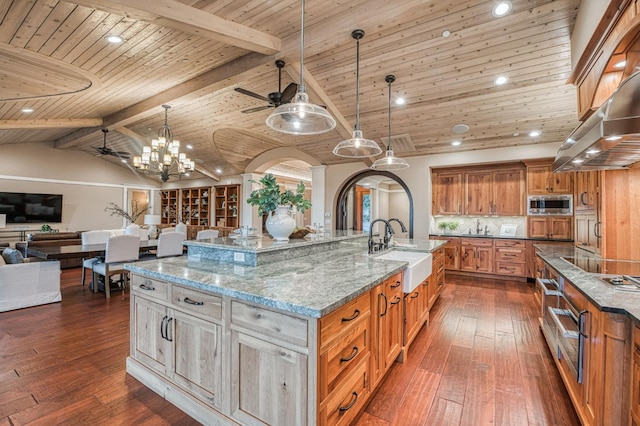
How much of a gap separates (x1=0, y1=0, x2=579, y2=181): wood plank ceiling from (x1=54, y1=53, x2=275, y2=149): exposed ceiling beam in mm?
20

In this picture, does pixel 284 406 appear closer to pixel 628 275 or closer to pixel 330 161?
pixel 628 275

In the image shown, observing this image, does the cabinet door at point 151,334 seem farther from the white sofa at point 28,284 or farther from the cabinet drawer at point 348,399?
the white sofa at point 28,284

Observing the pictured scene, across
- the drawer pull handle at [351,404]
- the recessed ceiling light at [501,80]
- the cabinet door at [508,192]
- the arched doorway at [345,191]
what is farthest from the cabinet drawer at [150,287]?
the cabinet door at [508,192]

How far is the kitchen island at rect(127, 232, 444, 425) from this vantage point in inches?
52.8

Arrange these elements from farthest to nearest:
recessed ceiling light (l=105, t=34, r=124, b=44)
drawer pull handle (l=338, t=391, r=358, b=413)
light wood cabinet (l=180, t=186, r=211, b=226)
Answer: light wood cabinet (l=180, t=186, r=211, b=226), recessed ceiling light (l=105, t=34, r=124, b=44), drawer pull handle (l=338, t=391, r=358, b=413)

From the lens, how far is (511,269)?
5.54 meters

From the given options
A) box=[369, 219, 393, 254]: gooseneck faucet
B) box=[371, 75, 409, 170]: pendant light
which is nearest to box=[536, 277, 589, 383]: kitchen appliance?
box=[369, 219, 393, 254]: gooseneck faucet

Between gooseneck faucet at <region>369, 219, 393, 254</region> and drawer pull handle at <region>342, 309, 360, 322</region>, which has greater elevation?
gooseneck faucet at <region>369, 219, 393, 254</region>

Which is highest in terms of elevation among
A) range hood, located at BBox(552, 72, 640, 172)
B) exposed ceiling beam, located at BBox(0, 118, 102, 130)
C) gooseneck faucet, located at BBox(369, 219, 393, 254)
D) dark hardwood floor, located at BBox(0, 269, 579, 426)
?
exposed ceiling beam, located at BBox(0, 118, 102, 130)

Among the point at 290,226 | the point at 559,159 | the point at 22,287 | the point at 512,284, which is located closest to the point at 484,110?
the point at 559,159

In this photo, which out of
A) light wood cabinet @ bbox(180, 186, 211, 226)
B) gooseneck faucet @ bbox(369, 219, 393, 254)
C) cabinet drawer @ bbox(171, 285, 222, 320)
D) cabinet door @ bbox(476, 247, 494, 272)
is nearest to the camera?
cabinet drawer @ bbox(171, 285, 222, 320)

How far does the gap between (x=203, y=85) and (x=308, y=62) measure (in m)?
1.63

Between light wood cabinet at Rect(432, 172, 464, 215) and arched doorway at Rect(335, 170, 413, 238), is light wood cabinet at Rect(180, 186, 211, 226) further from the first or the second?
light wood cabinet at Rect(432, 172, 464, 215)

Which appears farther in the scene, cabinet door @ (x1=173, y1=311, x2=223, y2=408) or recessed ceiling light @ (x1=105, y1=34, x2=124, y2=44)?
recessed ceiling light @ (x1=105, y1=34, x2=124, y2=44)
